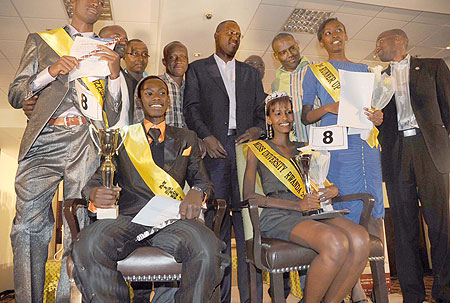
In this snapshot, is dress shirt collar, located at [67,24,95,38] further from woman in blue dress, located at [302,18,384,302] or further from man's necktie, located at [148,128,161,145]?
woman in blue dress, located at [302,18,384,302]

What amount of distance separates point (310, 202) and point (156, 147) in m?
0.92

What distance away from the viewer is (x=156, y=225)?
6.24 ft

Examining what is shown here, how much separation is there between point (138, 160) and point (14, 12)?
14.4 ft

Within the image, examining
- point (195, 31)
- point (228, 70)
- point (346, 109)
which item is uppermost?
point (195, 31)

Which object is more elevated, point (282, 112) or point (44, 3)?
point (44, 3)

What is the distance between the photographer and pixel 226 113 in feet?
9.27

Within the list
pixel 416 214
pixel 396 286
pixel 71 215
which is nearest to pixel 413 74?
pixel 416 214

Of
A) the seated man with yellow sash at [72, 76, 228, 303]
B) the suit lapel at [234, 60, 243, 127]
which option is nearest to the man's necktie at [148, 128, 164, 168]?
the seated man with yellow sash at [72, 76, 228, 303]

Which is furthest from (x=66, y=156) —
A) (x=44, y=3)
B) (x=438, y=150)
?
(x=44, y=3)

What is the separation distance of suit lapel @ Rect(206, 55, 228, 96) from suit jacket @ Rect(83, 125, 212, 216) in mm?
669

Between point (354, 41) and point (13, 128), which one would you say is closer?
point (354, 41)

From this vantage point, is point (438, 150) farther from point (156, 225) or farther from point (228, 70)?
point (156, 225)

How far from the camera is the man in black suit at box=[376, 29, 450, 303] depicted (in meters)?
2.71

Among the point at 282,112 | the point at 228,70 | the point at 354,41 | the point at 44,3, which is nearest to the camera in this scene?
the point at 282,112
